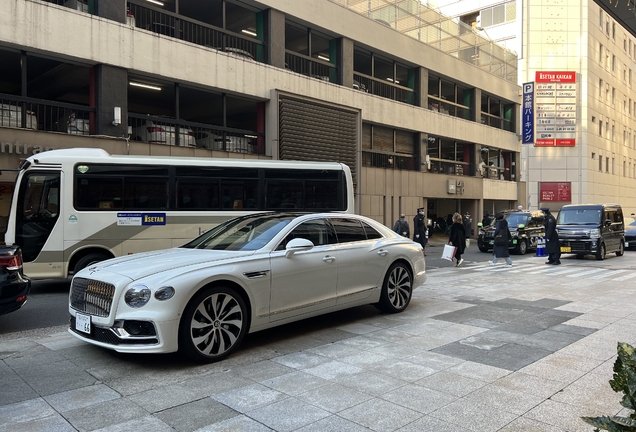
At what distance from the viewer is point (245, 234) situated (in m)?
6.24

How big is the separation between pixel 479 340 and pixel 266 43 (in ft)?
54.4

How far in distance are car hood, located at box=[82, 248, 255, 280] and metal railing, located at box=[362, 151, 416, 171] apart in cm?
1897

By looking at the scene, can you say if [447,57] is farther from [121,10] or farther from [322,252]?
[322,252]

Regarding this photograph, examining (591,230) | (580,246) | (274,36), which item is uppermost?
(274,36)

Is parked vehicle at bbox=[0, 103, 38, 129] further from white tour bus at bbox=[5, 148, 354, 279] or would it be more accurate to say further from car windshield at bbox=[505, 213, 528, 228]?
car windshield at bbox=[505, 213, 528, 228]

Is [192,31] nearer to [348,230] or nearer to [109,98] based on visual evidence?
[109,98]

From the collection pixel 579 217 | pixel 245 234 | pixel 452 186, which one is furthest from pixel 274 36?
pixel 245 234

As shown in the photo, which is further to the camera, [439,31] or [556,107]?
[556,107]

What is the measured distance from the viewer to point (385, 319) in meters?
7.00

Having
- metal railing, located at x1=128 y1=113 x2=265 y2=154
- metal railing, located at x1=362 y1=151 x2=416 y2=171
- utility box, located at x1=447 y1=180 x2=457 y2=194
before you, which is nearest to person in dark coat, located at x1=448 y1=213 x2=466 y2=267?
metal railing, located at x1=128 y1=113 x2=265 y2=154

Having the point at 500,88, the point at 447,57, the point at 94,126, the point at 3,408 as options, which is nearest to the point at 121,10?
the point at 94,126

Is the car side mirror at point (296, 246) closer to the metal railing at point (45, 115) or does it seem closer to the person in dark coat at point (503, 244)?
the person in dark coat at point (503, 244)

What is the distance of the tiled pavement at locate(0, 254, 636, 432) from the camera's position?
365cm

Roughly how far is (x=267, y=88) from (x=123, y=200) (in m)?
10.2
